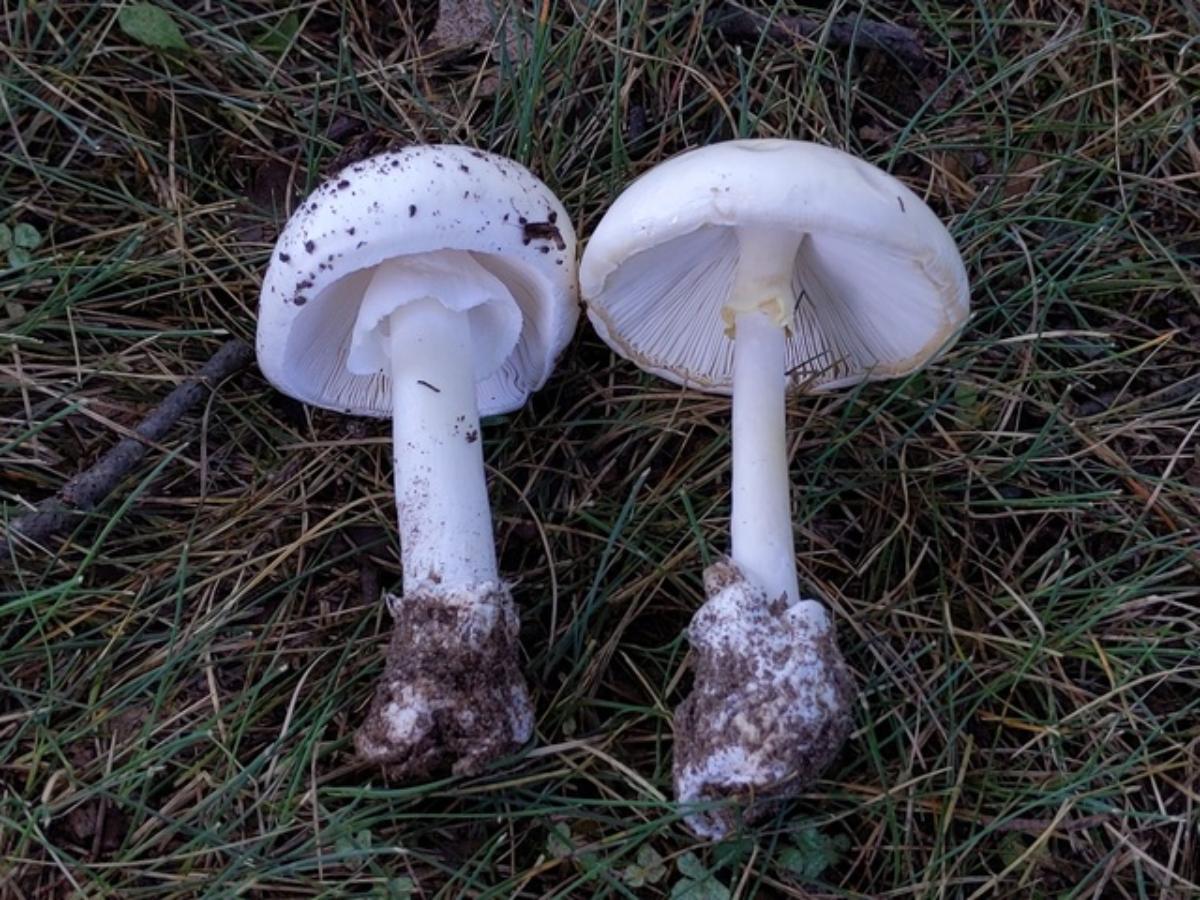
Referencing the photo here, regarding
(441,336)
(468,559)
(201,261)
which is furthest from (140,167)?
(468,559)

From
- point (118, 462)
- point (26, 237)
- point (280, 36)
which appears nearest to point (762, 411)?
point (118, 462)

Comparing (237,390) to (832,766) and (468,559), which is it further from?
(832,766)

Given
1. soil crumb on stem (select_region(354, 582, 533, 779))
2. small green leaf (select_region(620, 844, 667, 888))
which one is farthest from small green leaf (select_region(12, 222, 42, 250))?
small green leaf (select_region(620, 844, 667, 888))

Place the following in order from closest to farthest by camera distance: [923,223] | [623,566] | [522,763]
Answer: [923,223]
[522,763]
[623,566]

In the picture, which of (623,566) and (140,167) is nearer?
(623,566)

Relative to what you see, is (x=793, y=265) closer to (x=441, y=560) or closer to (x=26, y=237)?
(x=441, y=560)

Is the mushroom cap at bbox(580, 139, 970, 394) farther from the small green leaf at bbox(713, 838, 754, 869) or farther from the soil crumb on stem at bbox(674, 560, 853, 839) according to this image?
the small green leaf at bbox(713, 838, 754, 869)

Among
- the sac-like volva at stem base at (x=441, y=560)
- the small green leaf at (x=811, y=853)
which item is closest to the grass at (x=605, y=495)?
the small green leaf at (x=811, y=853)
